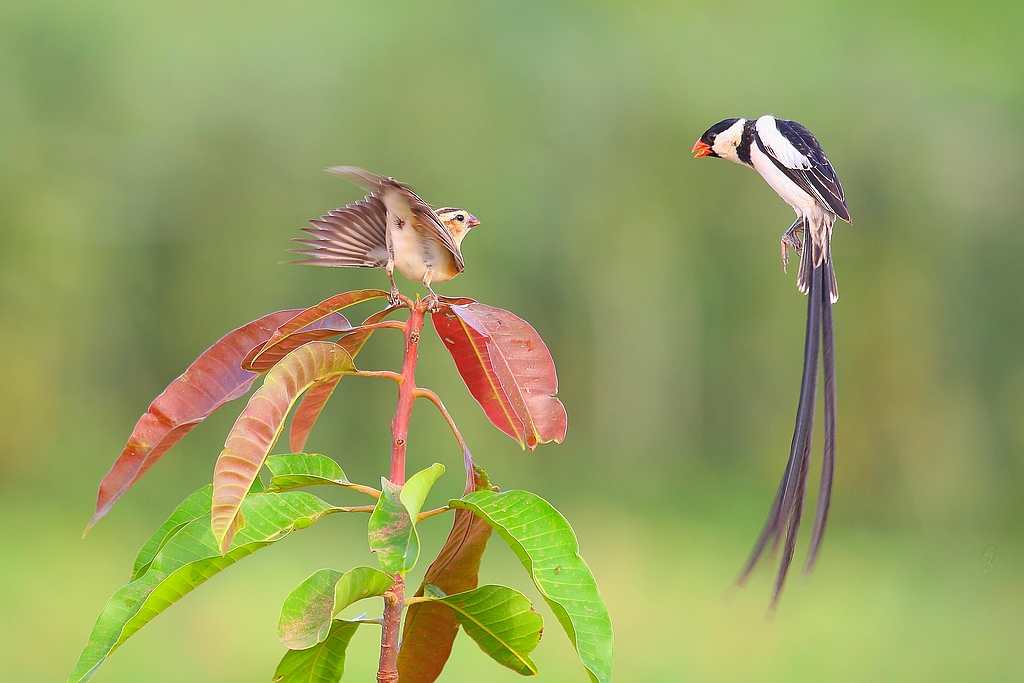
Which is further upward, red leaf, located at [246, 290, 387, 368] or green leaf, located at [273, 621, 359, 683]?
red leaf, located at [246, 290, 387, 368]

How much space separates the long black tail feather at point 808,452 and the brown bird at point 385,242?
232 mm

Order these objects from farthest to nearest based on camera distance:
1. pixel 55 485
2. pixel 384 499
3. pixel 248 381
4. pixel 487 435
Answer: pixel 55 485, pixel 487 435, pixel 248 381, pixel 384 499

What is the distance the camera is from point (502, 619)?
2.00 ft

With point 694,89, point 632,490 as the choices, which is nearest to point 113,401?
point 632,490

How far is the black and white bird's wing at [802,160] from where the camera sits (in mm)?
569

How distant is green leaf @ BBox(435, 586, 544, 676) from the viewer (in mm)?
605

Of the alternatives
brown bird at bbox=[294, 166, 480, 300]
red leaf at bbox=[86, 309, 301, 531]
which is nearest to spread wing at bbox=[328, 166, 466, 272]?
brown bird at bbox=[294, 166, 480, 300]

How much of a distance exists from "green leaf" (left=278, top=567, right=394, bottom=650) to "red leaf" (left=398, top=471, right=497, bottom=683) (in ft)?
0.39

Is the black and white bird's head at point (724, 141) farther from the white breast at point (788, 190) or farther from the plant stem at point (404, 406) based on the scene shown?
the plant stem at point (404, 406)

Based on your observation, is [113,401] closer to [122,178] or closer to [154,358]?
[154,358]

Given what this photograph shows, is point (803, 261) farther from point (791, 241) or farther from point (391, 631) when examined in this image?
point (391, 631)

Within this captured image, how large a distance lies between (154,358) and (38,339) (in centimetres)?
45

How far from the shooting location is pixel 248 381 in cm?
65

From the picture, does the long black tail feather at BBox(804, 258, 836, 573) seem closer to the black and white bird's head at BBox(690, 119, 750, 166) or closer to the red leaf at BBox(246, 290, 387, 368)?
the black and white bird's head at BBox(690, 119, 750, 166)
